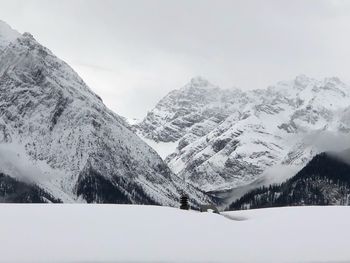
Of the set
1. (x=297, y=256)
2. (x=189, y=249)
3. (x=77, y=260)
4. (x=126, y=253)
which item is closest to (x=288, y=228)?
(x=297, y=256)

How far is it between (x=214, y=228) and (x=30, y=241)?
569 cm

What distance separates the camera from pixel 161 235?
19297 millimetres

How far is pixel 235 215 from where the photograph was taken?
80.6 ft

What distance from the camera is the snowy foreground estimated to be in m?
17.7

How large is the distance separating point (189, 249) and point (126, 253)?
1.81 metres

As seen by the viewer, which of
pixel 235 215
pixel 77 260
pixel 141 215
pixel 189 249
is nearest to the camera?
pixel 77 260

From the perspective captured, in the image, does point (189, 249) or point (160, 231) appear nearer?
point (189, 249)

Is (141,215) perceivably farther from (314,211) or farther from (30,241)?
(314,211)

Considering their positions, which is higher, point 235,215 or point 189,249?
point 235,215

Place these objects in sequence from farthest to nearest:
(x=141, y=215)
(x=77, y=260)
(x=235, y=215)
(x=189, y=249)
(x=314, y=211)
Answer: (x=235, y=215), (x=314, y=211), (x=141, y=215), (x=189, y=249), (x=77, y=260)

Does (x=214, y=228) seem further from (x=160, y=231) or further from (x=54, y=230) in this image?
(x=54, y=230)

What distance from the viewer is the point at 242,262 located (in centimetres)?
1783

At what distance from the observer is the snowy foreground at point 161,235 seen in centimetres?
1773

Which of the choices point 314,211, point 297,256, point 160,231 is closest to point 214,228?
point 160,231
